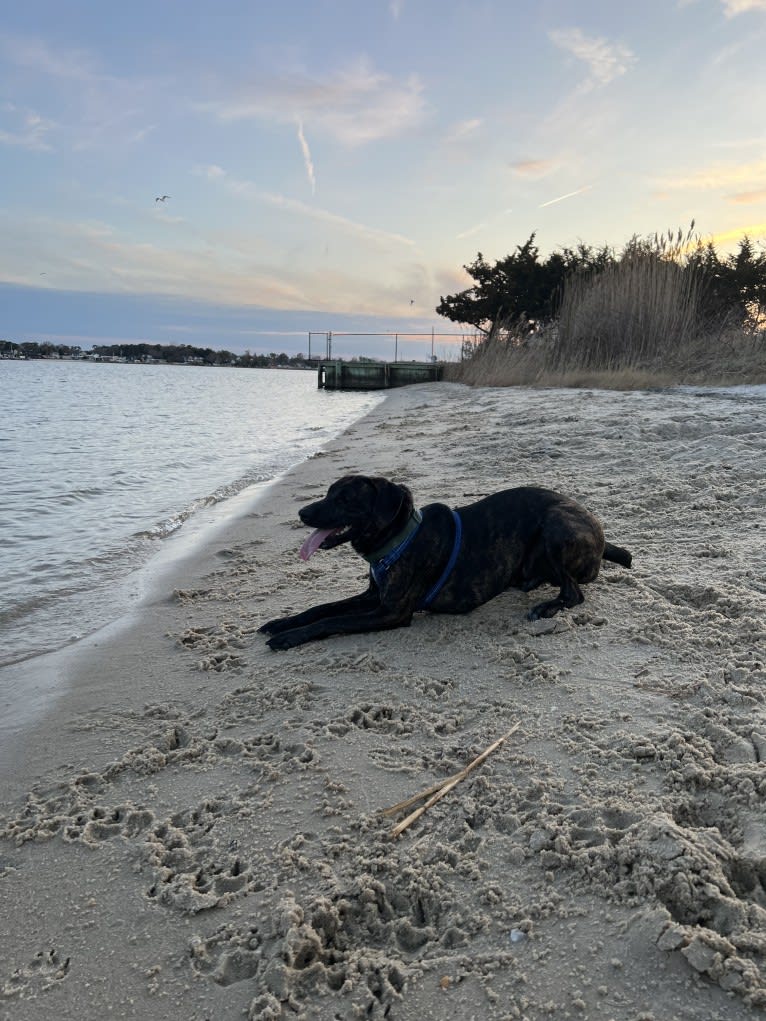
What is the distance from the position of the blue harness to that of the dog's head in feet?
0.25

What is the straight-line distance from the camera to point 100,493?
27.6 ft

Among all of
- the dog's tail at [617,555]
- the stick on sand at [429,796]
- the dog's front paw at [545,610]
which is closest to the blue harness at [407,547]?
the dog's front paw at [545,610]

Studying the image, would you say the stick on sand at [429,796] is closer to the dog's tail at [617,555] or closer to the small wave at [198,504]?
the dog's tail at [617,555]

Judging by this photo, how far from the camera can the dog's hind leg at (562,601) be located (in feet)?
11.7

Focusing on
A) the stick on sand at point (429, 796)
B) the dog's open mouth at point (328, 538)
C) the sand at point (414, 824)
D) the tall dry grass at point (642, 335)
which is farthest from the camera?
the tall dry grass at point (642, 335)

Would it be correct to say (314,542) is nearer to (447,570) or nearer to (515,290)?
(447,570)

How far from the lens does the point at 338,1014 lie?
1.47 m

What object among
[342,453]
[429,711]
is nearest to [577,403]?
[342,453]

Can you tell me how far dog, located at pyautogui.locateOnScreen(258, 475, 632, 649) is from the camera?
3623 millimetres

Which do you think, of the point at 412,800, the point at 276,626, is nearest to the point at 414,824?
the point at 412,800

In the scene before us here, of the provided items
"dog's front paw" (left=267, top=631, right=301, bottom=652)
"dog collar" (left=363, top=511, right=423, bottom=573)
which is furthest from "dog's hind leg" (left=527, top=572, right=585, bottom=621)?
"dog's front paw" (left=267, top=631, right=301, bottom=652)

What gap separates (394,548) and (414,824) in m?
1.77

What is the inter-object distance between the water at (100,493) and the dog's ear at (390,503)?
1.94 meters

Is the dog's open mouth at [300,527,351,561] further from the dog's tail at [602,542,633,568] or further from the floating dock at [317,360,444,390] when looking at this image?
the floating dock at [317,360,444,390]
